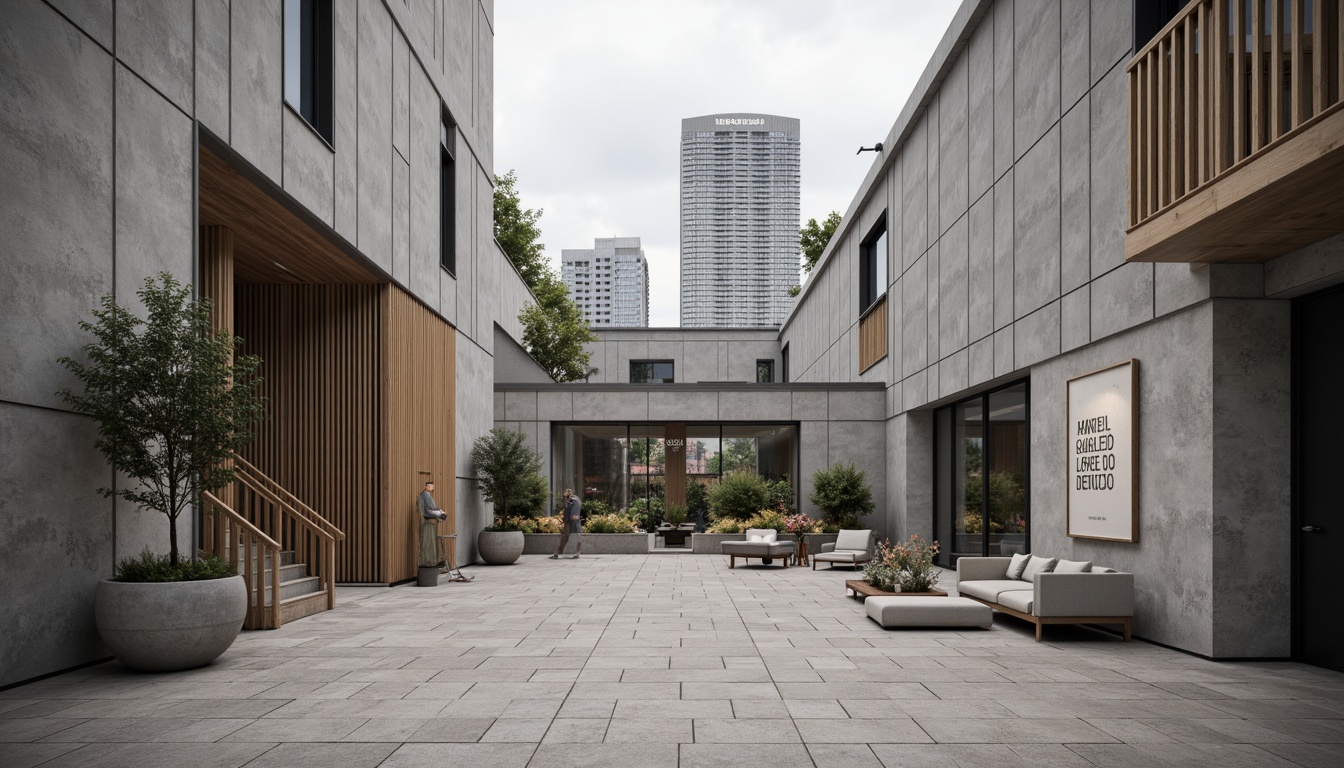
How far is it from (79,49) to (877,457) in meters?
17.7

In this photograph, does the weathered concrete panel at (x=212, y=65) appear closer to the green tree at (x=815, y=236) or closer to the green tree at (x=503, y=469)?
the green tree at (x=503, y=469)

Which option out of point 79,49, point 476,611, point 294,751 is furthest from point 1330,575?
point 79,49

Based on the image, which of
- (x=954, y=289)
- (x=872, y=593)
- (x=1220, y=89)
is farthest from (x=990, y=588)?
(x=954, y=289)

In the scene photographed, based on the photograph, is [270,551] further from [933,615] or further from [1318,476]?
[1318,476]

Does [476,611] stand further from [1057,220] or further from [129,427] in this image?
[1057,220]

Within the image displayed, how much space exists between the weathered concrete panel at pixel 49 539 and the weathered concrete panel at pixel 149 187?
0.67 m

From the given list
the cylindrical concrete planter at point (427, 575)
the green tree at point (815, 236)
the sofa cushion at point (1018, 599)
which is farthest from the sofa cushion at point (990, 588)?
the green tree at point (815, 236)

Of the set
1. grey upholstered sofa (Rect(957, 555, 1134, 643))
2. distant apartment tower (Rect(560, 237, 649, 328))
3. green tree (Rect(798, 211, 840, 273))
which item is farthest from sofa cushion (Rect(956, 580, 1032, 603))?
distant apartment tower (Rect(560, 237, 649, 328))

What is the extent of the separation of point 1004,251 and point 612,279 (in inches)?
4228

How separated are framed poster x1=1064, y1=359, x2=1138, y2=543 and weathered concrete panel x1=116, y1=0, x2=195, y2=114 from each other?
945 centimetres

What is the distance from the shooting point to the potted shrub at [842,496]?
1958 cm

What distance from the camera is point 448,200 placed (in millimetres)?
17469

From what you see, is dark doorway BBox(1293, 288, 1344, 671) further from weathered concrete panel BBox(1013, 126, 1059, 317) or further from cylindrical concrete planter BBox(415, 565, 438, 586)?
cylindrical concrete planter BBox(415, 565, 438, 586)

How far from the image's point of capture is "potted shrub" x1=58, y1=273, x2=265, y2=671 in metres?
6.83
